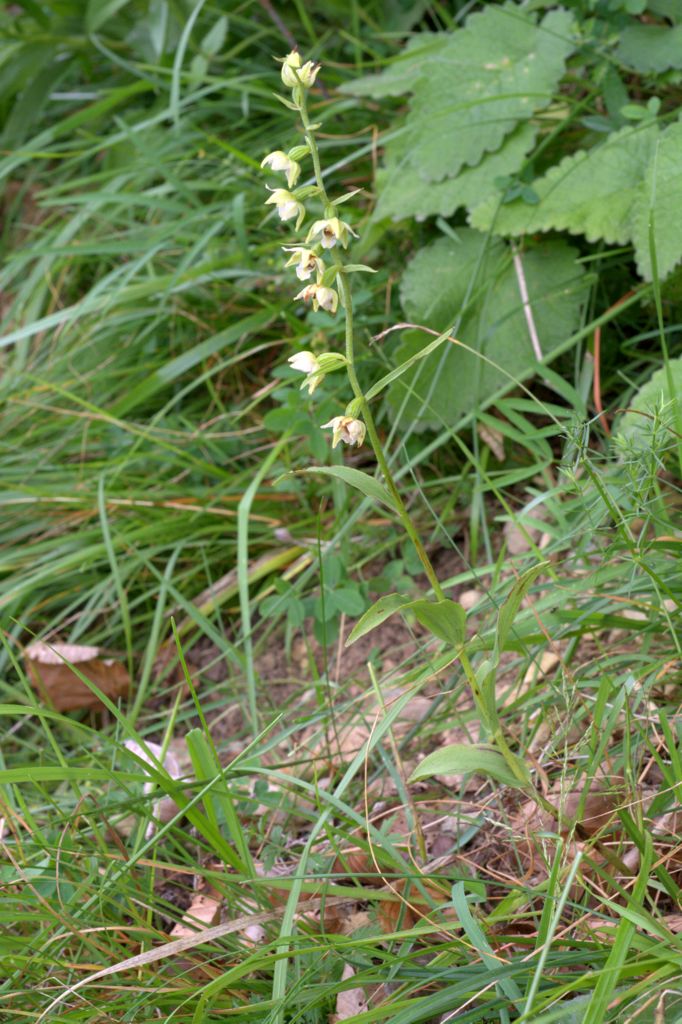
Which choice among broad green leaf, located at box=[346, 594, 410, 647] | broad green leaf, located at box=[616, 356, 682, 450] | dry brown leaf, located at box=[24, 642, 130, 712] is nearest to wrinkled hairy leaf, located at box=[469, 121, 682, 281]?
broad green leaf, located at box=[616, 356, 682, 450]

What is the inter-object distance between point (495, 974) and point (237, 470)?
1565 millimetres

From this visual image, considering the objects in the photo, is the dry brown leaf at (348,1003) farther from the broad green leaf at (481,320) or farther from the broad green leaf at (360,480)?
the broad green leaf at (481,320)

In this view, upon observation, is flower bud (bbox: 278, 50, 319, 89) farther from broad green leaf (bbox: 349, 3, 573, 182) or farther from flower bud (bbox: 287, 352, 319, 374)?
broad green leaf (bbox: 349, 3, 573, 182)

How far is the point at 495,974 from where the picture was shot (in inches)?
43.5

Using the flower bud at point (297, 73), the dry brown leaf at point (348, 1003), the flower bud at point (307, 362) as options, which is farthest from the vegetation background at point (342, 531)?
the flower bud at point (297, 73)

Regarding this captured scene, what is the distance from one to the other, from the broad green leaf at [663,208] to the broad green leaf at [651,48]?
0.83 ft

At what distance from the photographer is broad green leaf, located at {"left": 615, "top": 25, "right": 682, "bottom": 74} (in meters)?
1.98

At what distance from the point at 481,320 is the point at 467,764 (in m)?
1.21

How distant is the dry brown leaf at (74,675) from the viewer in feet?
7.15

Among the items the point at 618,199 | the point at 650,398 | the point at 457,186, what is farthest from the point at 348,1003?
the point at 457,186

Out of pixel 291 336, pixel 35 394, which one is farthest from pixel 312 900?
pixel 35 394

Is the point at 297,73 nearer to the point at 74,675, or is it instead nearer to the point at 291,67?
the point at 291,67

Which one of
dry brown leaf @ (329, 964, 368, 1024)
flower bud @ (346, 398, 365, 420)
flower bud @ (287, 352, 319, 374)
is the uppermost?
flower bud @ (287, 352, 319, 374)

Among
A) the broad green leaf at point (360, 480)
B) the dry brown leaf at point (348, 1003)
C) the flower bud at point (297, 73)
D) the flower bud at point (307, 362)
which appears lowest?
the dry brown leaf at point (348, 1003)
